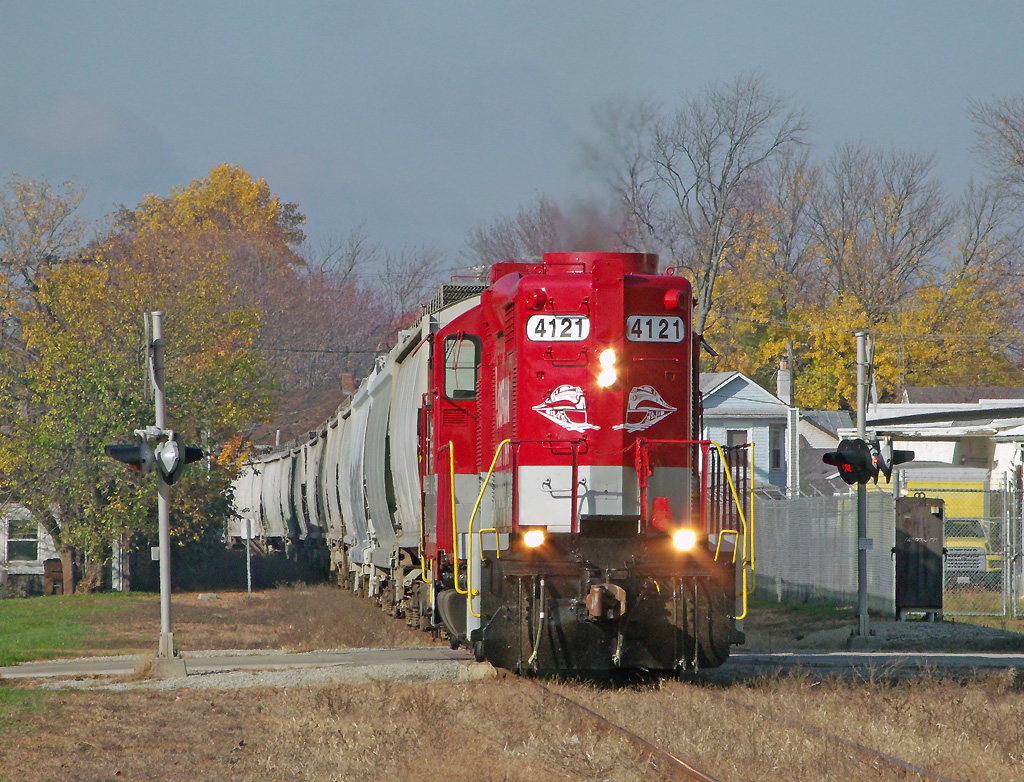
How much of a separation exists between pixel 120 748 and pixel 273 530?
36119 mm

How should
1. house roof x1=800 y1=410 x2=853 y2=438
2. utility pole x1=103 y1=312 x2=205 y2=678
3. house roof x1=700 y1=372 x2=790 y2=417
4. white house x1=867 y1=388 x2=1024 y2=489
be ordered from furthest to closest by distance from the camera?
house roof x1=800 y1=410 x2=853 y2=438 < house roof x1=700 y1=372 x2=790 y2=417 < white house x1=867 y1=388 x2=1024 y2=489 < utility pole x1=103 y1=312 x2=205 y2=678

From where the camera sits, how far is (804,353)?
5853cm

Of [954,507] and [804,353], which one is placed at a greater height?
[804,353]

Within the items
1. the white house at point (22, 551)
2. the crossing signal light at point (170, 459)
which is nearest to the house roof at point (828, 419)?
the white house at point (22, 551)

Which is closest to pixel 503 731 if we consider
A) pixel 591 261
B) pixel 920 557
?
pixel 591 261

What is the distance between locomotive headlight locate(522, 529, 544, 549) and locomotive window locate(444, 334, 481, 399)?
3218 millimetres

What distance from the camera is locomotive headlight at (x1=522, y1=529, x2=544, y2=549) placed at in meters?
10.7

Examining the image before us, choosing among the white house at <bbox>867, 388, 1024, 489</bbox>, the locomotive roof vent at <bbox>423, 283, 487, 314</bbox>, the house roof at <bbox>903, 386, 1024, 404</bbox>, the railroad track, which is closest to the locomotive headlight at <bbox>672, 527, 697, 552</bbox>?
the railroad track

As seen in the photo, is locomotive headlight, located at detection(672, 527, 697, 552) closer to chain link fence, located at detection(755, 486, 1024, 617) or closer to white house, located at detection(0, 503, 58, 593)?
chain link fence, located at detection(755, 486, 1024, 617)

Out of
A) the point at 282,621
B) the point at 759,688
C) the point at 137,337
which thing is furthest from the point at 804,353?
the point at 759,688

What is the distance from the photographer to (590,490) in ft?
37.2

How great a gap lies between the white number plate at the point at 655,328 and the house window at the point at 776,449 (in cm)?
3839

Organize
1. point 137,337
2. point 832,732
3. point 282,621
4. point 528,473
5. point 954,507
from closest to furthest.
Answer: point 832,732 < point 528,473 < point 282,621 < point 954,507 < point 137,337

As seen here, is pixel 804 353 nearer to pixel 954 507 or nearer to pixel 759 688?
pixel 954 507
